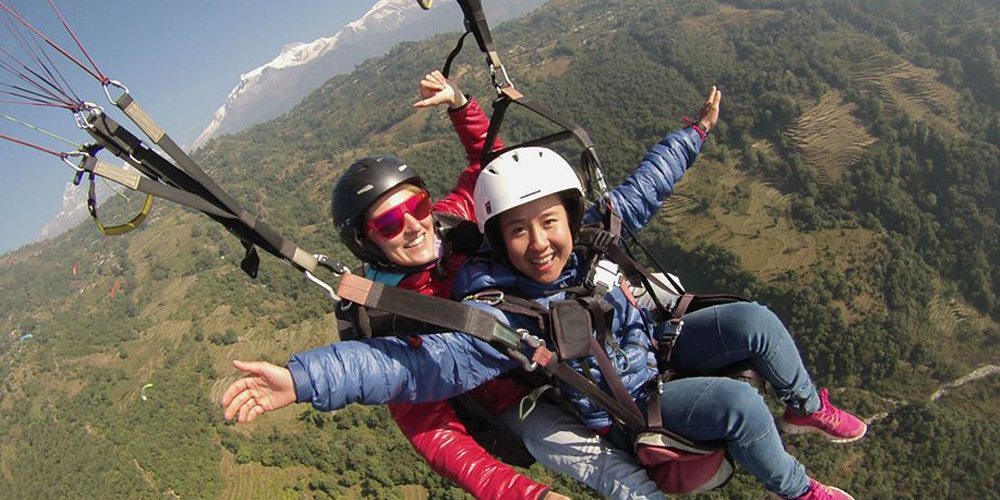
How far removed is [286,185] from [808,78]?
7638 cm

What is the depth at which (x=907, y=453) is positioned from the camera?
3017cm

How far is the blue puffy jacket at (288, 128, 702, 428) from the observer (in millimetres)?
1667

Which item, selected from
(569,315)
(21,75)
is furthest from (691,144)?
(21,75)

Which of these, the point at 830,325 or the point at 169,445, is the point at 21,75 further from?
the point at 169,445

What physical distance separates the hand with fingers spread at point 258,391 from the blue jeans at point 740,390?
1.67 metres

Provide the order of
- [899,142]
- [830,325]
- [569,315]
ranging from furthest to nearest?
1. [899,142]
2. [830,325]
3. [569,315]

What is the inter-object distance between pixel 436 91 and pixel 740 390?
2.25 m

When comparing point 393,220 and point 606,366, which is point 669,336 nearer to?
point 606,366

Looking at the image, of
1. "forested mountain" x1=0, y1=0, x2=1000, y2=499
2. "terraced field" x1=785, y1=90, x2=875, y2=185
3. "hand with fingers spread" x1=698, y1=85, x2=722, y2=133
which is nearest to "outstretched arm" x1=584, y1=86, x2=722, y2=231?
"hand with fingers spread" x1=698, y1=85, x2=722, y2=133

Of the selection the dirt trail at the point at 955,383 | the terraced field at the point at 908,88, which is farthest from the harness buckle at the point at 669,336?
the terraced field at the point at 908,88

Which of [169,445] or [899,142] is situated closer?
[169,445]

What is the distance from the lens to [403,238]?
2549 millimetres

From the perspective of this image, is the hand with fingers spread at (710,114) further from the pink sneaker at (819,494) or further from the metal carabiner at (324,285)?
the metal carabiner at (324,285)

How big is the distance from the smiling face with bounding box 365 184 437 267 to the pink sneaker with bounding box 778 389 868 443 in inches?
85.3
